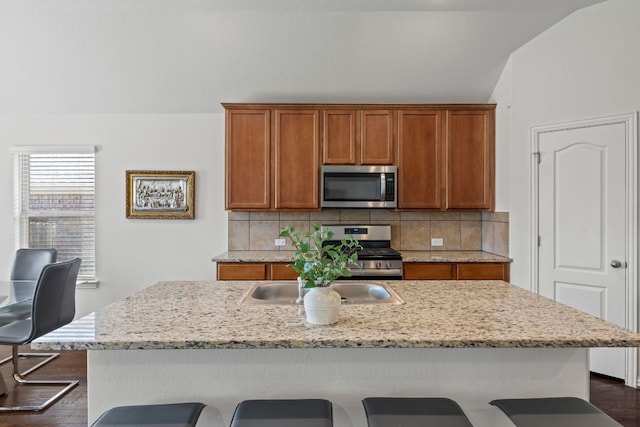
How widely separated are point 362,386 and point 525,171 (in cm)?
272

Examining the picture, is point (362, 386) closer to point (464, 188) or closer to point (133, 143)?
point (464, 188)

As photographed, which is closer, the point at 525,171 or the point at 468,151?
the point at 525,171

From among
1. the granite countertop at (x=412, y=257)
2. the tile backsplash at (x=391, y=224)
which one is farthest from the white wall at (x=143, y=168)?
the granite countertop at (x=412, y=257)

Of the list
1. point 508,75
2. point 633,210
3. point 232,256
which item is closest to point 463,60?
point 508,75

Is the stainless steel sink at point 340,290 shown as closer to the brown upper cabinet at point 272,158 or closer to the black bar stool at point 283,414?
the black bar stool at point 283,414

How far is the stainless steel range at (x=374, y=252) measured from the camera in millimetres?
3492

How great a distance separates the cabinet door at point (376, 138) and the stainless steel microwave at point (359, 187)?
11 cm

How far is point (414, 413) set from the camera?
1.28 meters

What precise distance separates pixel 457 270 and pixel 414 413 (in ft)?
8.05

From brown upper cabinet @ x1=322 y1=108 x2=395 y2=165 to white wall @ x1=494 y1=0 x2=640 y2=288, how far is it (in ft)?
3.56

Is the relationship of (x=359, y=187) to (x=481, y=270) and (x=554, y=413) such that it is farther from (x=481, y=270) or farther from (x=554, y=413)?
(x=554, y=413)

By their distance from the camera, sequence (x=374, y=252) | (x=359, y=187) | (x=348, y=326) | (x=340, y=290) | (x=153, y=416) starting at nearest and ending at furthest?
1. (x=153, y=416)
2. (x=348, y=326)
3. (x=340, y=290)
4. (x=374, y=252)
5. (x=359, y=187)

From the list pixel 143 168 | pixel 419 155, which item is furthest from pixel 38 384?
pixel 419 155

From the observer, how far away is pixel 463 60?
3535mm
